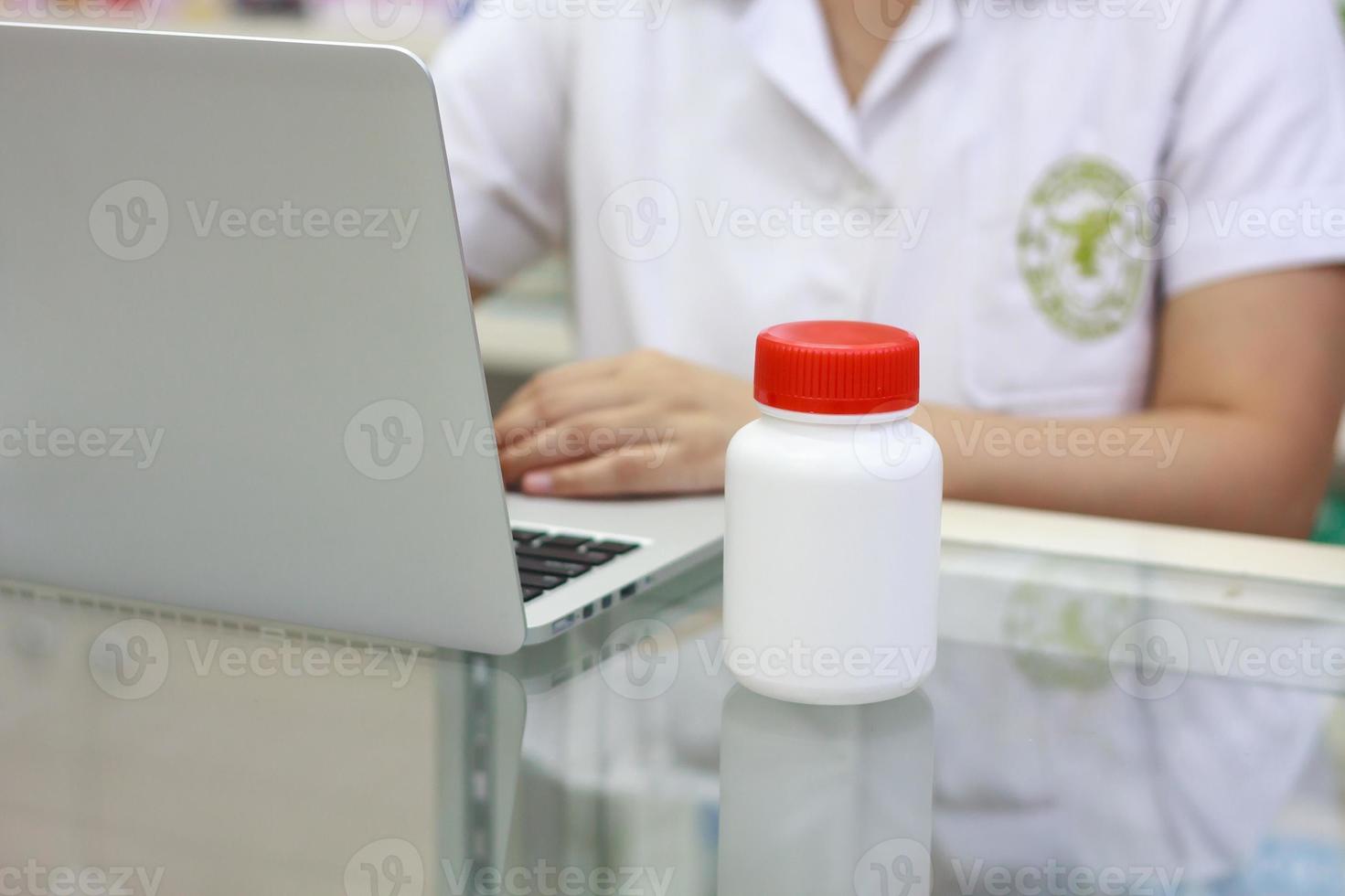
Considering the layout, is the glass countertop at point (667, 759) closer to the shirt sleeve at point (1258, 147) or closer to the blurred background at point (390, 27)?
the shirt sleeve at point (1258, 147)

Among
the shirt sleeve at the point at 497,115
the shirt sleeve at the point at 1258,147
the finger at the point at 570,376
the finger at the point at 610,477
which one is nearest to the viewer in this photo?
the finger at the point at 610,477

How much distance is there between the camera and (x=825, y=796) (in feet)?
1.61

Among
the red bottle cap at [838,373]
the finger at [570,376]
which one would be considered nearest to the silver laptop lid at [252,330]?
the red bottle cap at [838,373]

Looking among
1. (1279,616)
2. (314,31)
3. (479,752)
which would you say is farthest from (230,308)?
(314,31)

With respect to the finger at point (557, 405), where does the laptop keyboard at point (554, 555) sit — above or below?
below

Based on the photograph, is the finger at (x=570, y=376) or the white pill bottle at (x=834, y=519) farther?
the finger at (x=570, y=376)

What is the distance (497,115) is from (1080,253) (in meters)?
0.55

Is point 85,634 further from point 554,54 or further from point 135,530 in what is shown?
point 554,54

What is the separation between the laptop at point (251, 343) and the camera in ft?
1.62

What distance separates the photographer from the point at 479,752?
517mm

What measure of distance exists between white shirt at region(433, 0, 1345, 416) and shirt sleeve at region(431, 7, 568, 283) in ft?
0.18

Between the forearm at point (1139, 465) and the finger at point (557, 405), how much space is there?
0.22 meters

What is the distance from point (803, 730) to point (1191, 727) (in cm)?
16

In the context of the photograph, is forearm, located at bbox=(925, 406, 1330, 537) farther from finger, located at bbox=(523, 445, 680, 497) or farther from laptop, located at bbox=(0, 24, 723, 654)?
laptop, located at bbox=(0, 24, 723, 654)
